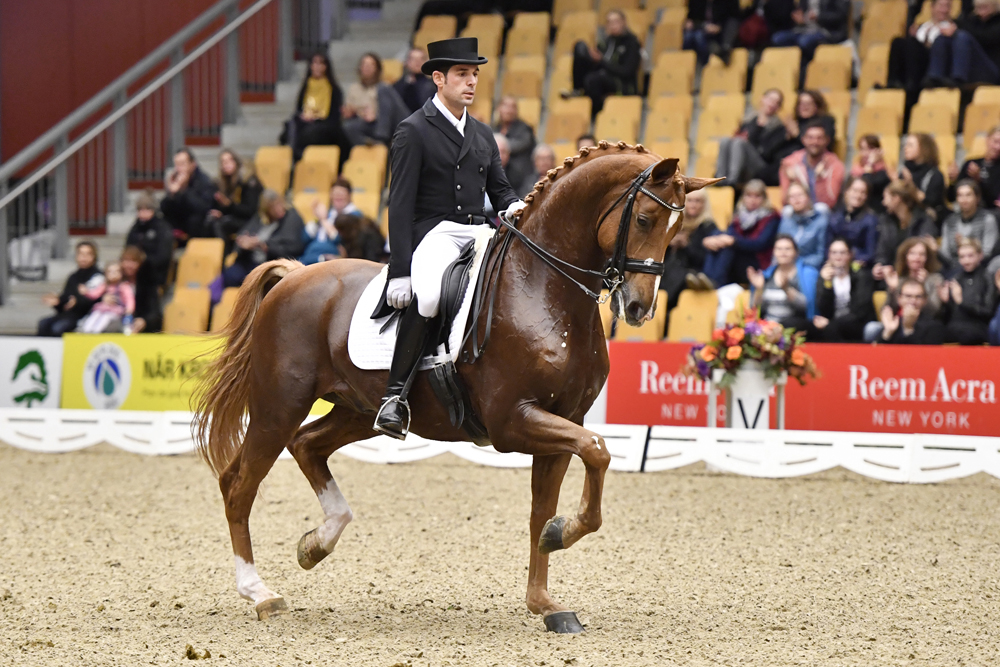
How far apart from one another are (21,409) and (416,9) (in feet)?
29.7

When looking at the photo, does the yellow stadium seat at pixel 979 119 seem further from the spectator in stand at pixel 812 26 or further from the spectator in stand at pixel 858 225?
the spectator in stand at pixel 812 26

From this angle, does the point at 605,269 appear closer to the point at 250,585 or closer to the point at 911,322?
the point at 250,585

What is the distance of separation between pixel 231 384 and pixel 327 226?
7.01 m

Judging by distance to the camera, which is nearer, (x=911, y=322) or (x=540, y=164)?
(x=911, y=322)

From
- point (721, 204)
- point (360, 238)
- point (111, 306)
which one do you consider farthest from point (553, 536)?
point (111, 306)

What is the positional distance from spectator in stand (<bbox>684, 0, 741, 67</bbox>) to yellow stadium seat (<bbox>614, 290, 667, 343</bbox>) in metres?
4.39

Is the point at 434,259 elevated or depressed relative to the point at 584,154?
depressed

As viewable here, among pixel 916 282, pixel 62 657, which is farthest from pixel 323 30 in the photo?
pixel 62 657

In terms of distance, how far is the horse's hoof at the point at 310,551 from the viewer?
5.84 meters

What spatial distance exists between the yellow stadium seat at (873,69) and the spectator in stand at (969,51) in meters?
0.67

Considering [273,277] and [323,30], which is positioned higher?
[323,30]

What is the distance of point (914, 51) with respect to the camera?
525 inches

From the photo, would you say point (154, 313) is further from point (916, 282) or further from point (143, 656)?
point (143, 656)

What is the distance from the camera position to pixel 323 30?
17.9m
